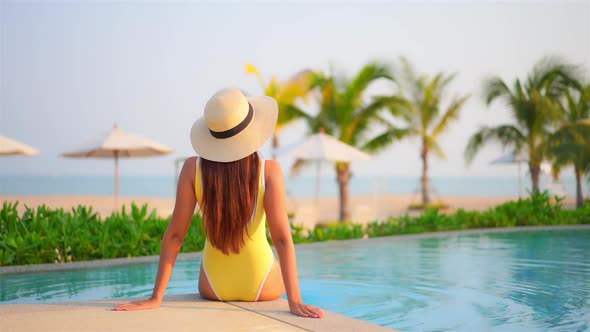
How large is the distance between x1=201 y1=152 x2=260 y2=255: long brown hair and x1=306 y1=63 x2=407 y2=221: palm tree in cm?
1692

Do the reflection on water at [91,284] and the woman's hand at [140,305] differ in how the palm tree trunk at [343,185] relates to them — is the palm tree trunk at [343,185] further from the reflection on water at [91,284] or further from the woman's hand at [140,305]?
the woman's hand at [140,305]

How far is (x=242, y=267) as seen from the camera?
4543 millimetres

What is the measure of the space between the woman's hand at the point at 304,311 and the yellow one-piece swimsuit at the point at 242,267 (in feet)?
1.32

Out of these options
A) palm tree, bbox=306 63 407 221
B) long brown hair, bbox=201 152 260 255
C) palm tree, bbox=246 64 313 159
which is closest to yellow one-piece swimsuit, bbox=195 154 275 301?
long brown hair, bbox=201 152 260 255

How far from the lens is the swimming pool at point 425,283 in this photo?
5812 mm

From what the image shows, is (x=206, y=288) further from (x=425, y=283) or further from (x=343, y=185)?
(x=343, y=185)

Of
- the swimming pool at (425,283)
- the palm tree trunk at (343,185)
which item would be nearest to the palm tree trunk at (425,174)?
the palm tree trunk at (343,185)

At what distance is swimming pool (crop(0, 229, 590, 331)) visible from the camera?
5812mm

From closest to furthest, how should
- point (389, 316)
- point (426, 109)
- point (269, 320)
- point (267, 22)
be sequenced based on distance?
point (269, 320) → point (389, 316) → point (426, 109) → point (267, 22)

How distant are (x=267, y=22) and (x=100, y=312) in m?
28.3

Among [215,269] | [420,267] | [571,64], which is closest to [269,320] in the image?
[215,269]

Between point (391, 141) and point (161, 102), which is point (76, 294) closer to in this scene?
point (391, 141)

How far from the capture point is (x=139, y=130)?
4559 cm

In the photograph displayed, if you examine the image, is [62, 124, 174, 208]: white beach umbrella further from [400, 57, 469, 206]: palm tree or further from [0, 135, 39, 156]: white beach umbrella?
[400, 57, 469, 206]: palm tree
